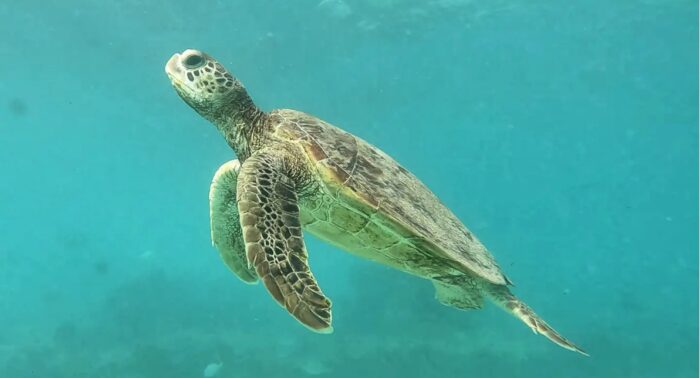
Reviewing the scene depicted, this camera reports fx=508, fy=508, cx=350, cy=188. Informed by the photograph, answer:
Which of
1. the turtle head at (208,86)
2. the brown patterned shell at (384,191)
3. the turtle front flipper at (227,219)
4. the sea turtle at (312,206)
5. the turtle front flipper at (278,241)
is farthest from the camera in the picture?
the turtle front flipper at (227,219)

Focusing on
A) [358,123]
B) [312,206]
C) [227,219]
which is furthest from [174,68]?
[358,123]

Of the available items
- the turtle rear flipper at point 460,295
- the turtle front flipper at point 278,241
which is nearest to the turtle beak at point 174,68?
the turtle front flipper at point 278,241

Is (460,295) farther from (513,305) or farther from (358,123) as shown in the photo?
(358,123)

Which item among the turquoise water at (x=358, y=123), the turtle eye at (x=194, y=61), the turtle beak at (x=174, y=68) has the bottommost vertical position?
the turquoise water at (x=358, y=123)

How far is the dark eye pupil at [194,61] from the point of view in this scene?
13.6ft

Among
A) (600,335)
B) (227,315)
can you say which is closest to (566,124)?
(600,335)

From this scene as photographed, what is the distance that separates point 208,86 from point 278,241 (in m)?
1.89

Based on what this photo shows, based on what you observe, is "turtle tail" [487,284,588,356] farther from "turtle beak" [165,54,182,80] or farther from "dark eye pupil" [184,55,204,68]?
"turtle beak" [165,54,182,80]

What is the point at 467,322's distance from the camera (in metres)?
13.2

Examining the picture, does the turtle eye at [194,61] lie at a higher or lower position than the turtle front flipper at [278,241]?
higher

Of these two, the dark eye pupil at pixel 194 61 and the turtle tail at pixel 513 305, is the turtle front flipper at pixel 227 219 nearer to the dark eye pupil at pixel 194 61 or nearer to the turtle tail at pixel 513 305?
the dark eye pupil at pixel 194 61

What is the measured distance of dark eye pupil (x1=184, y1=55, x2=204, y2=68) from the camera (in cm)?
414

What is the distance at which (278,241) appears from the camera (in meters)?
2.85

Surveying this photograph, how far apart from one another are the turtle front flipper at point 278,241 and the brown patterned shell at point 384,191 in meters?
0.35
